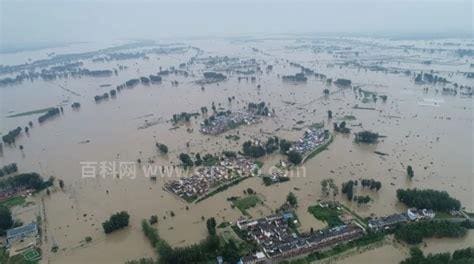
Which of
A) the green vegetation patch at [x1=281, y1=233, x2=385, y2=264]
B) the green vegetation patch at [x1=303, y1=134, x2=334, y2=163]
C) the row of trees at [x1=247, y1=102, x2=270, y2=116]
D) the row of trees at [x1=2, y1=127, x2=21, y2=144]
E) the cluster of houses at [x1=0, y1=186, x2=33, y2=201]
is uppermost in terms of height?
the row of trees at [x1=247, y1=102, x2=270, y2=116]

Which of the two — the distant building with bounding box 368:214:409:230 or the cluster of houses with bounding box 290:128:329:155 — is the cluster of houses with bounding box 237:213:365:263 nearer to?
the distant building with bounding box 368:214:409:230

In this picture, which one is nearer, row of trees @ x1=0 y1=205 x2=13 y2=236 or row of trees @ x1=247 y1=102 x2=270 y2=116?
row of trees @ x1=0 y1=205 x2=13 y2=236

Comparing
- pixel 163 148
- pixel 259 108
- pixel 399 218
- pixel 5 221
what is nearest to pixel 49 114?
pixel 163 148

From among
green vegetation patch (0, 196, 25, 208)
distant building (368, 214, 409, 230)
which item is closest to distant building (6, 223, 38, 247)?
green vegetation patch (0, 196, 25, 208)

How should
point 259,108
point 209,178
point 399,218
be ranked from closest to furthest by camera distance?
point 399,218 < point 209,178 < point 259,108

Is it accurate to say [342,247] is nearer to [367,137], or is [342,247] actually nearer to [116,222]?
[116,222]

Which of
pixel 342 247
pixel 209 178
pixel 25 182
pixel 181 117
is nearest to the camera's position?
pixel 342 247

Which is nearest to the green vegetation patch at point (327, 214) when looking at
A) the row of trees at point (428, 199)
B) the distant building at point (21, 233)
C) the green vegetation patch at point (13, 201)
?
the row of trees at point (428, 199)
